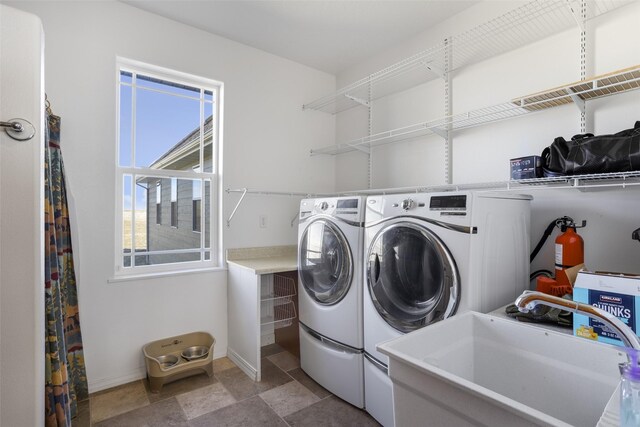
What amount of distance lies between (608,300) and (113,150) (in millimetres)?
2778

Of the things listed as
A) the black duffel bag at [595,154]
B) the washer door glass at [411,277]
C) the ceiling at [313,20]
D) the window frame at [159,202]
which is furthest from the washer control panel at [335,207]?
the ceiling at [313,20]

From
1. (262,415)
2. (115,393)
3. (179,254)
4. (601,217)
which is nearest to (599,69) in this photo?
(601,217)

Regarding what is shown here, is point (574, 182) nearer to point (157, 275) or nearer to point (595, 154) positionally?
point (595, 154)

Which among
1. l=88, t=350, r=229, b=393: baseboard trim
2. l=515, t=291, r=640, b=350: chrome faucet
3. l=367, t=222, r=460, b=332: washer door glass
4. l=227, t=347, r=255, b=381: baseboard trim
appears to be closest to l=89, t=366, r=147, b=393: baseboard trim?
l=88, t=350, r=229, b=393: baseboard trim

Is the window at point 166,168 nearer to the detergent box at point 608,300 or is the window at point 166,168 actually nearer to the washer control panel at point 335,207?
the washer control panel at point 335,207

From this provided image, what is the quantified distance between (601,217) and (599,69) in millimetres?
782

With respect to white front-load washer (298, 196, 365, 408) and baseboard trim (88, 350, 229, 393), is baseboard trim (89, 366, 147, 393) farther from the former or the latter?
white front-load washer (298, 196, 365, 408)

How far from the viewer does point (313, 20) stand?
241 centimetres

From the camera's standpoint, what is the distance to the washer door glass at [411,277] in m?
1.49

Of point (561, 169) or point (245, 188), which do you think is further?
point (245, 188)

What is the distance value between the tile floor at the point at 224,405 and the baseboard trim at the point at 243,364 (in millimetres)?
44

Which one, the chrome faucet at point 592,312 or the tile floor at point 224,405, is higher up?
the chrome faucet at point 592,312

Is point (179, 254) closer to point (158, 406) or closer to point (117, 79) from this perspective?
point (158, 406)

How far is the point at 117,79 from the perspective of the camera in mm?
2256
